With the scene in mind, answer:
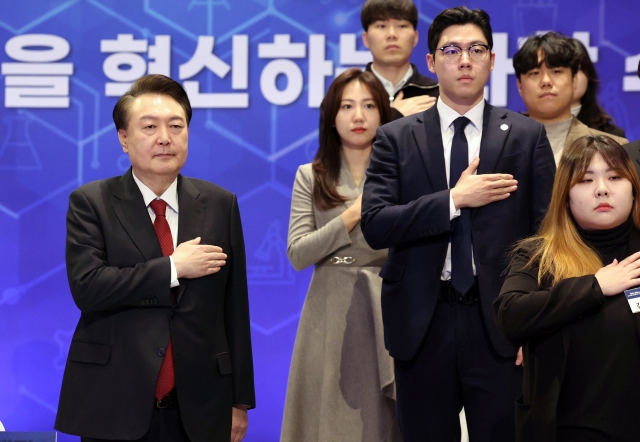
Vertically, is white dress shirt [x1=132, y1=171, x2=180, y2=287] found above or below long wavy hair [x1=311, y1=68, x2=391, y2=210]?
below

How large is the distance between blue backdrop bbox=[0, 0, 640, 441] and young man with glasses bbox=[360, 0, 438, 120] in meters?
Result: 0.86

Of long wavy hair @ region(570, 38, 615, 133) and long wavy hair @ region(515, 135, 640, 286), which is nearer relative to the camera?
long wavy hair @ region(515, 135, 640, 286)

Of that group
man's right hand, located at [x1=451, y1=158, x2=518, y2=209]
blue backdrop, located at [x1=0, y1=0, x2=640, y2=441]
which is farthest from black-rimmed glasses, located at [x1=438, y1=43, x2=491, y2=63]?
blue backdrop, located at [x1=0, y1=0, x2=640, y2=441]

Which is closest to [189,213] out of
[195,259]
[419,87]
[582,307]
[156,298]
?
[195,259]

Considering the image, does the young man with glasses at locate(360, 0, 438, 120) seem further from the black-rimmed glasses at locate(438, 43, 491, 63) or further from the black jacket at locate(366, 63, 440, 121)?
the black-rimmed glasses at locate(438, 43, 491, 63)

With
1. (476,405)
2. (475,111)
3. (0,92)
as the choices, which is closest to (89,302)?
(476,405)

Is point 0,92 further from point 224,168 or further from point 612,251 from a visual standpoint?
point 612,251

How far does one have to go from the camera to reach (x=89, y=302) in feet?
8.43

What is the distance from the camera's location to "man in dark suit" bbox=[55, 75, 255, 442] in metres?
2.53

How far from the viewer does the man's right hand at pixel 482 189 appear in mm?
2717

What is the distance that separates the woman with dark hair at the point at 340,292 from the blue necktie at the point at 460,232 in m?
0.69

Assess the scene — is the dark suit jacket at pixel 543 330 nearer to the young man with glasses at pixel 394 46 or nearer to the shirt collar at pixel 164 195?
the shirt collar at pixel 164 195

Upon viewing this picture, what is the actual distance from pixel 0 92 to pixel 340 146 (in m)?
2.50

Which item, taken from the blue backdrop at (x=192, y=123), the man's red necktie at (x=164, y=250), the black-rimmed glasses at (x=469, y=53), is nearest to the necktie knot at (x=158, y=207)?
the man's red necktie at (x=164, y=250)
